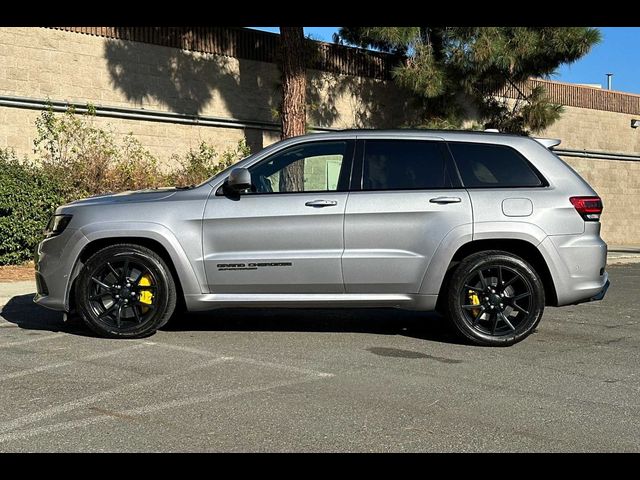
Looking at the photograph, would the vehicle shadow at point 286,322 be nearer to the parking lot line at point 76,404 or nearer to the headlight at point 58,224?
the headlight at point 58,224

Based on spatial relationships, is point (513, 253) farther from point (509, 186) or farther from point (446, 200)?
point (446, 200)

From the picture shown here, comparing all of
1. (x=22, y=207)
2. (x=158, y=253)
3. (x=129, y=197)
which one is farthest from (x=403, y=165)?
(x=22, y=207)

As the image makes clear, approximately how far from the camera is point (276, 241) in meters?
7.12

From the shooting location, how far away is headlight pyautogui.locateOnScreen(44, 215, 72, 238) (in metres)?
7.38

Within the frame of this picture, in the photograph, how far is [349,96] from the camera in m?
20.6

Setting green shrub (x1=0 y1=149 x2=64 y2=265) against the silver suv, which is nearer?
the silver suv

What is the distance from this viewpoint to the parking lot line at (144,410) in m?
4.49

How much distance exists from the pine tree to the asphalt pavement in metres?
11.6

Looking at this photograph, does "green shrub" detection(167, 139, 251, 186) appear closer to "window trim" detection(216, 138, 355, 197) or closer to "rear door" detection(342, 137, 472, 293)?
"window trim" detection(216, 138, 355, 197)

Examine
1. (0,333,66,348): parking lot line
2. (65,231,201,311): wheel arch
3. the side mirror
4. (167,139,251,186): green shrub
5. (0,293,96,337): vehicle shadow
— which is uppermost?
(167,139,251,186): green shrub

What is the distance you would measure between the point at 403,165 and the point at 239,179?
5.00 ft

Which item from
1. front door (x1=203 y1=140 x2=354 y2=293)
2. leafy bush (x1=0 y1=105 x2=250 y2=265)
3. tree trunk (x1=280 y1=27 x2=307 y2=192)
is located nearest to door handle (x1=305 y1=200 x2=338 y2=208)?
front door (x1=203 y1=140 x2=354 y2=293)

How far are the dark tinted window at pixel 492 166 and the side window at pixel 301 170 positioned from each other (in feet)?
3.57
